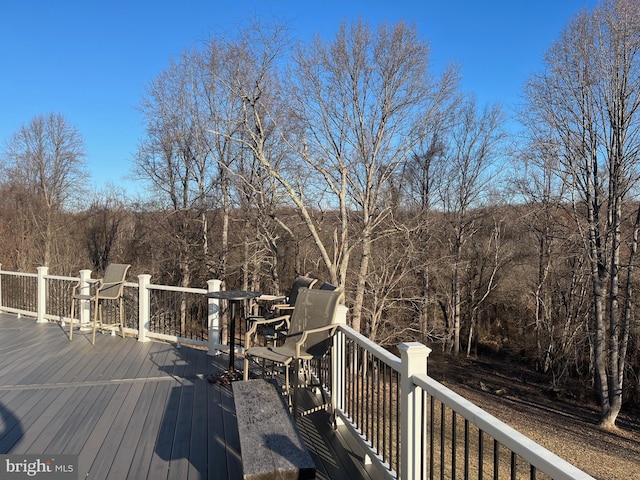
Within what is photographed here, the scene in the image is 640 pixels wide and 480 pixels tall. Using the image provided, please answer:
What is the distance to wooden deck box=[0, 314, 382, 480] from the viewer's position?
8.42 feet

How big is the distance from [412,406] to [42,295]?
7.65m

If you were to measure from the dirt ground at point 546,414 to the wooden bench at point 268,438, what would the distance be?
32.9 feet

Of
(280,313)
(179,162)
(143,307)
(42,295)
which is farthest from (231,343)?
(179,162)

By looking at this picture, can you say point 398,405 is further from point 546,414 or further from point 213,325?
point 546,414

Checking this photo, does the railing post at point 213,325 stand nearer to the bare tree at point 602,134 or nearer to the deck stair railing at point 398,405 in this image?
the deck stair railing at point 398,405

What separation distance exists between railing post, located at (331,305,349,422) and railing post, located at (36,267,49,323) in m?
6.41

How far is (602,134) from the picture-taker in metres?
12.4

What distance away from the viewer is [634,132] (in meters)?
11.8

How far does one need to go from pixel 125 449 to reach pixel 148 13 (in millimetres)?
9172

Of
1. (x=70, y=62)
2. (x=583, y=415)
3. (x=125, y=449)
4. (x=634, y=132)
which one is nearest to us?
(x=125, y=449)

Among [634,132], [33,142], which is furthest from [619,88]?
[33,142]

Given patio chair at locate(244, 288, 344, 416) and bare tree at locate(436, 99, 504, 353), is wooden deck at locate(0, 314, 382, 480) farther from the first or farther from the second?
bare tree at locate(436, 99, 504, 353)

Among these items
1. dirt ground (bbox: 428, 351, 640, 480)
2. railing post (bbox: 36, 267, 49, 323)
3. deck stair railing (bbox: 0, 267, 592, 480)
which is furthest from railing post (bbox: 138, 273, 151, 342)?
dirt ground (bbox: 428, 351, 640, 480)

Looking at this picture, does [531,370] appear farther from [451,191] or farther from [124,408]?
[124,408]
